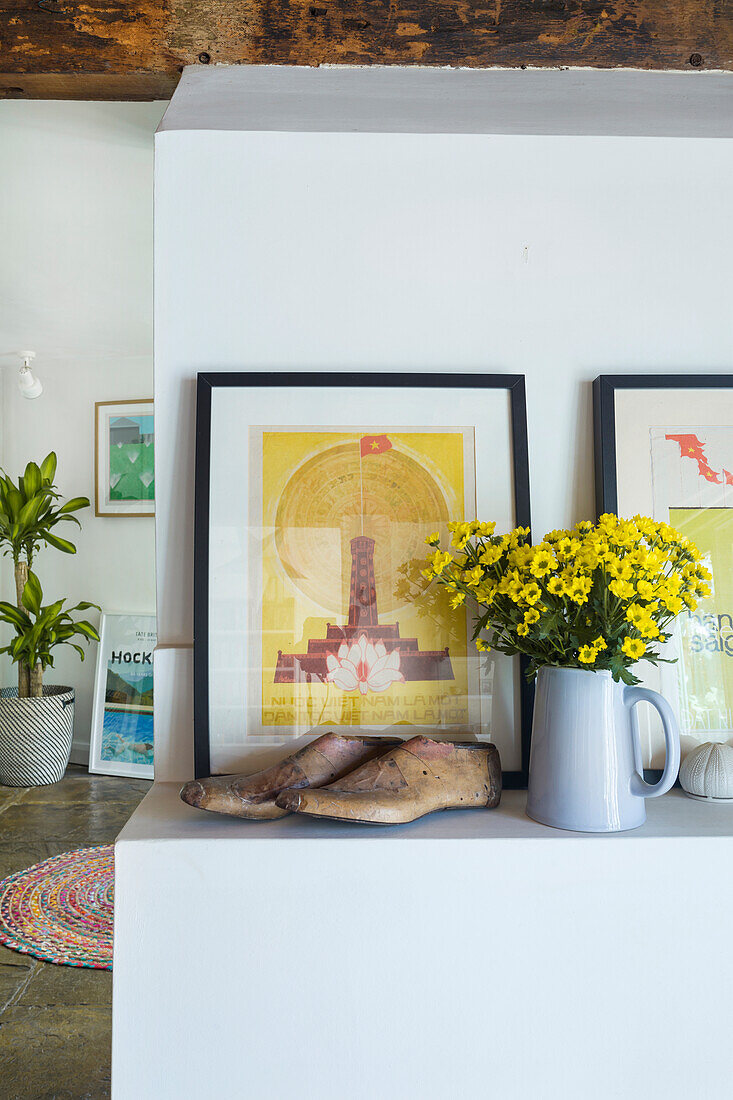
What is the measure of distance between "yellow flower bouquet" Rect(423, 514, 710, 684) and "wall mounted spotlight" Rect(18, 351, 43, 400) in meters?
3.53

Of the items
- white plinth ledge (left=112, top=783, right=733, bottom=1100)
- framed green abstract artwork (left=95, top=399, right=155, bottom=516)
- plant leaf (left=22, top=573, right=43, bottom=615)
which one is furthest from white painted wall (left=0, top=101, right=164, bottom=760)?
white plinth ledge (left=112, top=783, right=733, bottom=1100)

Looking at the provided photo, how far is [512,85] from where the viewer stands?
134 cm

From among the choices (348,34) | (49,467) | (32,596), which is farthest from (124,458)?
(348,34)

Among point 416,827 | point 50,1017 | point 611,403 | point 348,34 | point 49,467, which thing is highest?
point 348,34

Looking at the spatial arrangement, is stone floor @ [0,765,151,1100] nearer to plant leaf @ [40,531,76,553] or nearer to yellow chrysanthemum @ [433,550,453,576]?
plant leaf @ [40,531,76,553]

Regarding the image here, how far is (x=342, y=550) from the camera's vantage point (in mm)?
1286

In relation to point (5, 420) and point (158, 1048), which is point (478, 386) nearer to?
point (158, 1048)

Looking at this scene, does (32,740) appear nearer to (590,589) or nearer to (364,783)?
(364,783)

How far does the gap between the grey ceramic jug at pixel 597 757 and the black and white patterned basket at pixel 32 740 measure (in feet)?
11.2

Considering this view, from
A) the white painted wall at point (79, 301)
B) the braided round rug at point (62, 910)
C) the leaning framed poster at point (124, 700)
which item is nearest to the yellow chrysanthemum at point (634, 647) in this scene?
the white painted wall at point (79, 301)

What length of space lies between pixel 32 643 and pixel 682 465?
11.2 feet

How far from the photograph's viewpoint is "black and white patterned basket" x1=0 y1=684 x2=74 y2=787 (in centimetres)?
391

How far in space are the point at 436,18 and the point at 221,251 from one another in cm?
51

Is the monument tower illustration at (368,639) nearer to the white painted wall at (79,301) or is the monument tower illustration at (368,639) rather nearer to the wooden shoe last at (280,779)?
the wooden shoe last at (280,779)
